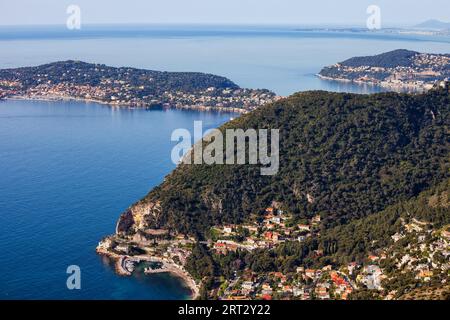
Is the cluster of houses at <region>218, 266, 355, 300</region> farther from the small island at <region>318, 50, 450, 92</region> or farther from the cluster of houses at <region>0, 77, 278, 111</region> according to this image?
the small island at <region>318, 50, 450, 92</region>

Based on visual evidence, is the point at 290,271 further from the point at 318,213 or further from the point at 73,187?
the point at 73,187

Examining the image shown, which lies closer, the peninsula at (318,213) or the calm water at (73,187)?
the peninsula at (318,213)

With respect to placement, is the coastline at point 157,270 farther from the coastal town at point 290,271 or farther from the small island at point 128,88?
the small island at point 128,88

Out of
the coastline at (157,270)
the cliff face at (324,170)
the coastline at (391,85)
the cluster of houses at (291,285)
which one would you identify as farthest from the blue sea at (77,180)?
the cliff face at (324,170)

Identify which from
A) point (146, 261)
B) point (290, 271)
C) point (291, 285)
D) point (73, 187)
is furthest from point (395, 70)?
point (291, 285)

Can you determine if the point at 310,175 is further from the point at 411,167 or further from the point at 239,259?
the point at 239,259

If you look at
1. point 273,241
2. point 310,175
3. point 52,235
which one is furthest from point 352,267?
point 52,235

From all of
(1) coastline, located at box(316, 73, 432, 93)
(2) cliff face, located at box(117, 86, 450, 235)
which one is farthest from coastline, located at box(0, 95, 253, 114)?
(2) cliff face, located at box(117, 86, 450, 235)
